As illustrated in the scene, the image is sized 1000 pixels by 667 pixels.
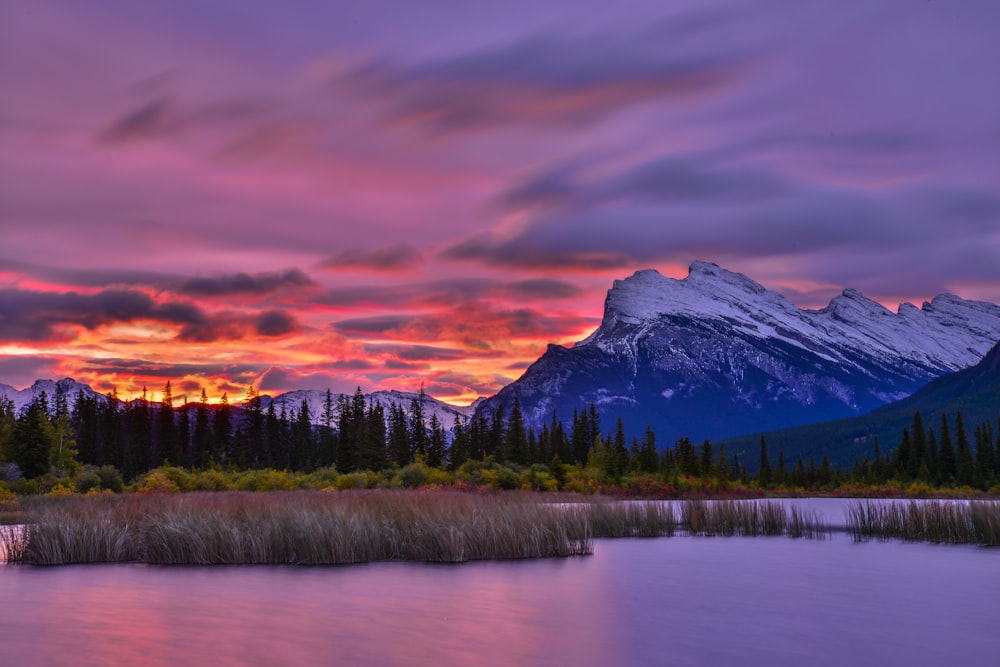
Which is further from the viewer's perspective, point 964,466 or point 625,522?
point 964,466

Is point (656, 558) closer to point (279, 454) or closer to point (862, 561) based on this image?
point (862, 561)

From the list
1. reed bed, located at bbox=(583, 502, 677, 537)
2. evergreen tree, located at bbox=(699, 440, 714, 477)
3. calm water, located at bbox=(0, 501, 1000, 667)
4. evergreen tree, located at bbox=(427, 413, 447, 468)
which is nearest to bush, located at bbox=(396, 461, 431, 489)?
evergreen tree, located at bbox=(427, 413, 447, 468)

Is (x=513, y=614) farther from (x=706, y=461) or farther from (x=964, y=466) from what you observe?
(x=964, y=466)

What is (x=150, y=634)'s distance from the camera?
21.5 meters

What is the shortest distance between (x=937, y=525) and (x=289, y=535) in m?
28.4

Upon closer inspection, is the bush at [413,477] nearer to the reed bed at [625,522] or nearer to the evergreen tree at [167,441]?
the reed bed at [625,522]

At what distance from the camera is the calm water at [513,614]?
20141 mm

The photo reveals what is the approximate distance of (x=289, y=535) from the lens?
31.4 metres

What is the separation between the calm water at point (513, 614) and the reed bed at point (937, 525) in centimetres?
357

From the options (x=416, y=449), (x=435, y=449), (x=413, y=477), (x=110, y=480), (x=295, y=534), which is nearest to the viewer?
(x=295, y=534)

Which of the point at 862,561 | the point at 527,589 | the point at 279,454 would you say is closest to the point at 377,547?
the point at 527,589

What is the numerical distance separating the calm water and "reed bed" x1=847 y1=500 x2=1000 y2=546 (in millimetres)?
3565

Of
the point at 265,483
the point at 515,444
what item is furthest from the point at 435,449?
the point at 265,483

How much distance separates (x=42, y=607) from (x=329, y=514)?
11.2m
